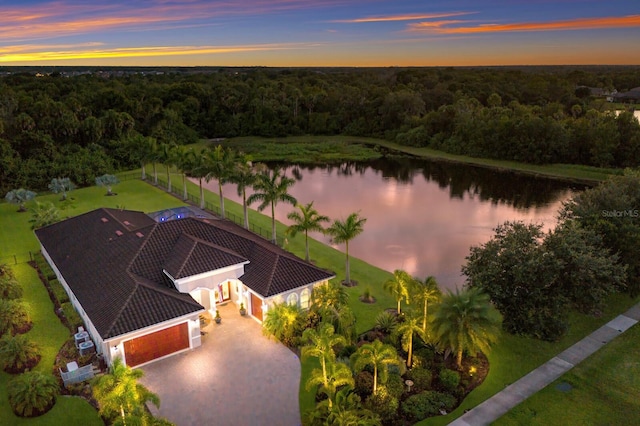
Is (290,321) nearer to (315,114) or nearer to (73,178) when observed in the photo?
(73,178)

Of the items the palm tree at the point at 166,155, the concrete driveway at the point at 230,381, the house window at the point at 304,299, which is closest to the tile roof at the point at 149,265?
the house window at the point at 304,299

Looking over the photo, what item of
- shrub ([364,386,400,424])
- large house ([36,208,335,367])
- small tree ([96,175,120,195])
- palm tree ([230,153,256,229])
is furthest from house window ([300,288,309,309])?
small tree ([96,175,120,195])

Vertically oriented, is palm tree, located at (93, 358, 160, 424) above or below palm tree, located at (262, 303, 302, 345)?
above

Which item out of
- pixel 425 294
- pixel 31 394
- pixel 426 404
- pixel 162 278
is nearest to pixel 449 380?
pixel 426 404

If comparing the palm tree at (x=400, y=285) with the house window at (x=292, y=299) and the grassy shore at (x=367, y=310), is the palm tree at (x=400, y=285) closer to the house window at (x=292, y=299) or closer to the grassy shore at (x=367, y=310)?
the grassy shore at (x=367, y=310)

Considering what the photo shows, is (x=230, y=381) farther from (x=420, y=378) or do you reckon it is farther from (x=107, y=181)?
(x=107, y=181)

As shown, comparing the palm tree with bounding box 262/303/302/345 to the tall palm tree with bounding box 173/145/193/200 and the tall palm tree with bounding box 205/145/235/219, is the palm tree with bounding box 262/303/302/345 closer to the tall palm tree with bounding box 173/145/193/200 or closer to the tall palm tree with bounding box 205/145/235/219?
the tall palm tree with bounding box 205/145/235/219
